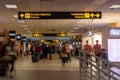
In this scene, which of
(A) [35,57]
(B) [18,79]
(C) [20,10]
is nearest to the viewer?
(B) [18,79]

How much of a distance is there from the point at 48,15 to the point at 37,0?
229 centimetres

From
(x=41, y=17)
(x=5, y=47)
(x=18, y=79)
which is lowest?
(x=18, y=79)

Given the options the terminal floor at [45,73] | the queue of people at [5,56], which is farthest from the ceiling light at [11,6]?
the terminal floor at [45,73]

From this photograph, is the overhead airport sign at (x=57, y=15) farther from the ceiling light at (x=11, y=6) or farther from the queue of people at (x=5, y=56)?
the queue of people at (x=5, y=56)

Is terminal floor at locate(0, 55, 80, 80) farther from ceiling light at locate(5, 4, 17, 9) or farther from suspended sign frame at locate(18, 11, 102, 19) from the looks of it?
ceiling light at locate(5, 4, 17, 9)

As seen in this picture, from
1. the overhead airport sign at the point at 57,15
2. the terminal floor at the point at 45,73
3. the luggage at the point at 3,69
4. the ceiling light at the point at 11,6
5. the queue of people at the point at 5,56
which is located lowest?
the terminal floor at the point at 45,73

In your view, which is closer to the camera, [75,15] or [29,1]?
[29,1]

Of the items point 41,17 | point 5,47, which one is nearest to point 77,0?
point 41,17

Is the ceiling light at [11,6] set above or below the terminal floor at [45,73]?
above

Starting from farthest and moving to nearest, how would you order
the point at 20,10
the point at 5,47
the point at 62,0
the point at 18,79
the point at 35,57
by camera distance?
the point at 35,57 → the point at 20,10 → the point at 5,47 → the point at 62,0 → the point at 18,79

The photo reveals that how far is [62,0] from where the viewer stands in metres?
14.0

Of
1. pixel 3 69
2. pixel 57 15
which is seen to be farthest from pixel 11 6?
pixel 3 69

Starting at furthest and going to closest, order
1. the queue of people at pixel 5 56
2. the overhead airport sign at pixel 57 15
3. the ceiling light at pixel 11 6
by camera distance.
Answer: the overhead airport sign at pixel 57 15, the ceiling light at pixel 11 6, the queue of people at pixel 5 56

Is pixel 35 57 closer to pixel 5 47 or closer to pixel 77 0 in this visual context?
pixel 5 47
